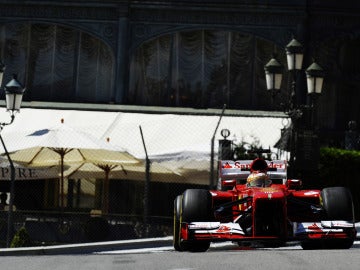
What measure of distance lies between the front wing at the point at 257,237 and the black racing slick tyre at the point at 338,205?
0.11m

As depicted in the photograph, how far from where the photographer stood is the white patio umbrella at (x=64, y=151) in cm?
2731

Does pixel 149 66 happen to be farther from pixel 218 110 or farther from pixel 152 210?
pixel 152 210

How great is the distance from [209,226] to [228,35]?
20.7 metres

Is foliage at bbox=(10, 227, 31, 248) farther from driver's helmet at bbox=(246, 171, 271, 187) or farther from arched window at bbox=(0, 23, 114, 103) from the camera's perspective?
arched window at bbox=(0, 23, 114, 103)

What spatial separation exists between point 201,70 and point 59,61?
13.1ft

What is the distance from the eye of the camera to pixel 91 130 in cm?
3484

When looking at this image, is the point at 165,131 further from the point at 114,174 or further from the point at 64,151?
the point at 64,151

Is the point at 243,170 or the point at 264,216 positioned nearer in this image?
the point at 264,216

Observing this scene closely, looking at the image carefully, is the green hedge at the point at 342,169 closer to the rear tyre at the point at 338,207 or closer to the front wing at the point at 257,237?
the rear tyre at the point at 338,207

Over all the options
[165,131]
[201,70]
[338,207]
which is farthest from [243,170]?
[201,70]

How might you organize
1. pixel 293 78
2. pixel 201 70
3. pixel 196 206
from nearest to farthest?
pixel 196 206
pixel 293 78
pixel 201 70

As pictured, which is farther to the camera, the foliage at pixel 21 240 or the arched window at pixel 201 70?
the arched window at pixel 201 70

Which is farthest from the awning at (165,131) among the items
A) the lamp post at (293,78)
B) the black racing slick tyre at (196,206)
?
the black racing slick tyre at (196,206)

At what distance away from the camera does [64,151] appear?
2834 cm
